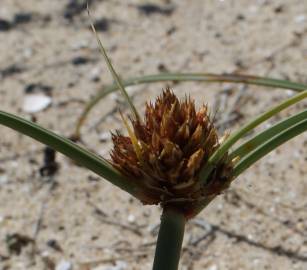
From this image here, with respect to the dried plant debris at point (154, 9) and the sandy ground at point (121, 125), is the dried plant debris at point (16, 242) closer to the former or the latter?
the sandy ground at point (121, 125)

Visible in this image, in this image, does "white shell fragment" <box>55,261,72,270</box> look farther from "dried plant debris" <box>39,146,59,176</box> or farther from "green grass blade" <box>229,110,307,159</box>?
"green grass blade" <box>229,110,307,159</box>

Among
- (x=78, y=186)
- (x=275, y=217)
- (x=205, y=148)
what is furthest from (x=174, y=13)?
(x=205, y=148)

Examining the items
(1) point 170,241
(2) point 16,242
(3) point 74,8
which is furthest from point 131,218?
(3) point 74,8

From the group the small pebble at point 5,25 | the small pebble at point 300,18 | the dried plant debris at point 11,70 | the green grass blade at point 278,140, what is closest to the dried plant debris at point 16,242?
the dried plant debris at point 11,70

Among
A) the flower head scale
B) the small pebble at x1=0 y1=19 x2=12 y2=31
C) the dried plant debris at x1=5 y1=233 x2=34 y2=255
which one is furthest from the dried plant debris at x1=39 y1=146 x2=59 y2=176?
the flower head scale

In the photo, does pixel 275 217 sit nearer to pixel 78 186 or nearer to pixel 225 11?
pixel 78 186
